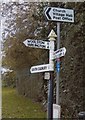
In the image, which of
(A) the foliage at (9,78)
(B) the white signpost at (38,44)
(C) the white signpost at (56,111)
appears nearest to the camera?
(C) the white signpost at (56,111)

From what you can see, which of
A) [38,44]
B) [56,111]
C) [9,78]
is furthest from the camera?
[9,78]

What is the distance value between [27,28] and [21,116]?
409 cm

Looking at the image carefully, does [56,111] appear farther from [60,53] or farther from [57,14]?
[57,14]

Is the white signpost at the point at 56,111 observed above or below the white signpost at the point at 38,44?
below

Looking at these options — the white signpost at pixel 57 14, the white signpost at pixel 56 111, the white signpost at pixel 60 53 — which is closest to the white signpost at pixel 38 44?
the white signpost at pixel 60 53

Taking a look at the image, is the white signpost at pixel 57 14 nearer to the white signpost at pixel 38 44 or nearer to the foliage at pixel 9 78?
the white signpost at pixel 38 44

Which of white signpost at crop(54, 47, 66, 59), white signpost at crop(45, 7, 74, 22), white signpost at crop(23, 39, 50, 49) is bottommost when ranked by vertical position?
white signpost at crop(54, 47, 66, 59)

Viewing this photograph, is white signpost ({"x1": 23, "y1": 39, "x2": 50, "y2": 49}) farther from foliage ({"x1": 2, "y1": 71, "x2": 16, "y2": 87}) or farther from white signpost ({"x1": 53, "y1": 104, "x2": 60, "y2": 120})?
foliage ({"x1": 2, "y1": 71, "x2": 16, "y2": 87})

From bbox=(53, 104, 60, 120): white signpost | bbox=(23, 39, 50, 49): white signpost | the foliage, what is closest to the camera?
bbox=(53, 104, 60, 120): white signpost

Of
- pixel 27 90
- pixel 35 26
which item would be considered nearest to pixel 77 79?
pixel 35 26

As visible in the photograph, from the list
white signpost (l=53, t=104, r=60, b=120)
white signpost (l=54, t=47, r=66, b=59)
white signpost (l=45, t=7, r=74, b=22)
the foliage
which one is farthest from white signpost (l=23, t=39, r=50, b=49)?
the foliage

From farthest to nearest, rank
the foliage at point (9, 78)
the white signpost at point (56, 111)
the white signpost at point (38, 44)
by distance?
the foliage at point (9, 78) < the white signpost at point (38, 44) < the white signpost at point (56, 111)

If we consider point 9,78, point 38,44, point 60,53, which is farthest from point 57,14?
point 9,78

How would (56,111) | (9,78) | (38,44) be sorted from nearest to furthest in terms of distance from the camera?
1. (56,111)
2. (38,44)
3. (9,78)
